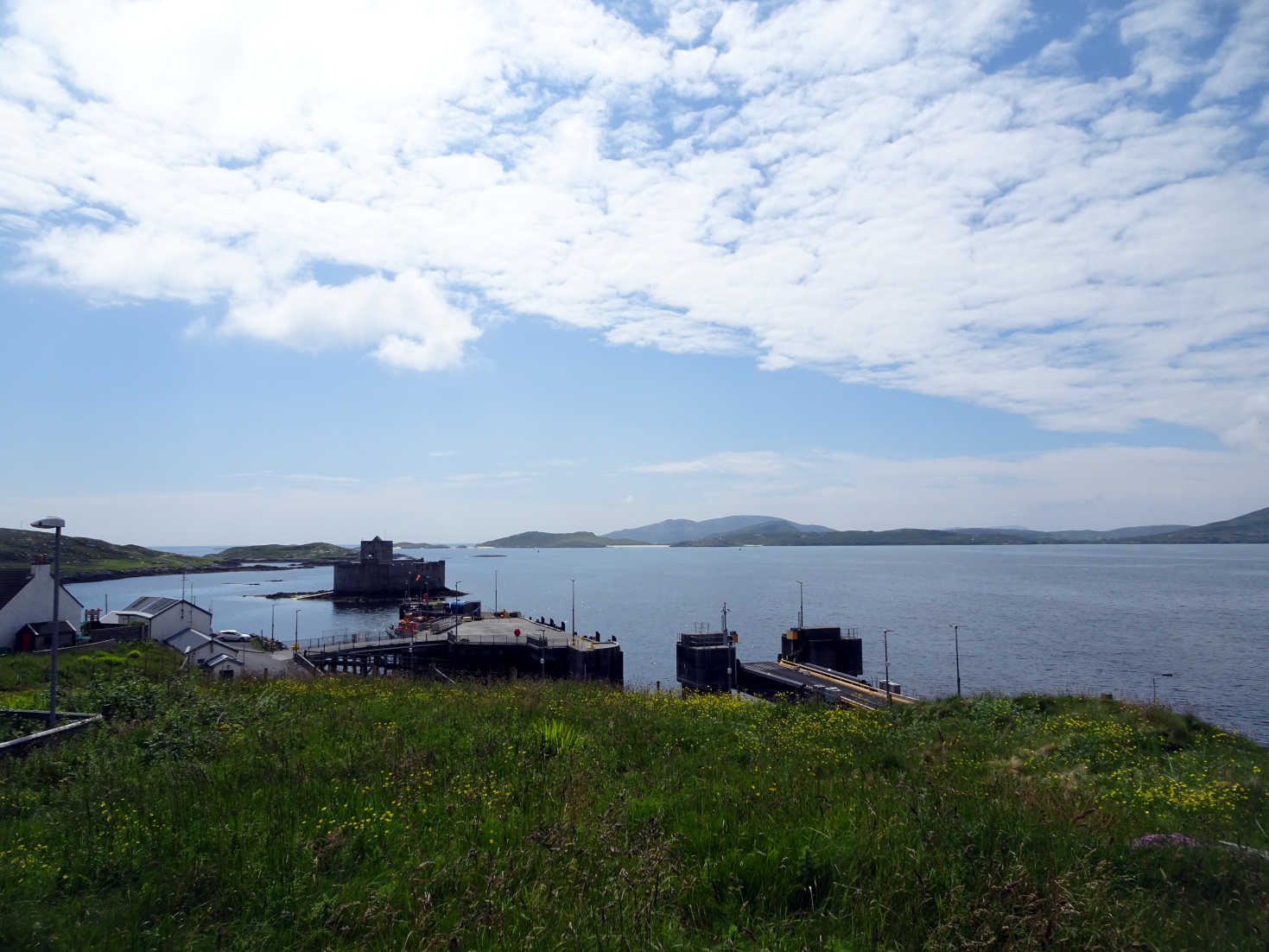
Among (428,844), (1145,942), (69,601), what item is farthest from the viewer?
(69,601)

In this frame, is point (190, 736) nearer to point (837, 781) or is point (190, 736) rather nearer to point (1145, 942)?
point (837, 781)

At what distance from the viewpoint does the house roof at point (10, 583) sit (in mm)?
41812

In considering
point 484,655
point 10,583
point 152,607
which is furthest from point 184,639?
point 484,655

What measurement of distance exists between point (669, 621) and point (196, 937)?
93120 millimetres

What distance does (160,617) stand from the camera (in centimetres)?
5272

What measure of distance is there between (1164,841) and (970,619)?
299 ft

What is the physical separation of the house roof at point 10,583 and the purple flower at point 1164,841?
5473 cm

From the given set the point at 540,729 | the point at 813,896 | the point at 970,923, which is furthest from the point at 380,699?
the point at 970,923

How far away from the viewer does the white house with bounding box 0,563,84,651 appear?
137 ft

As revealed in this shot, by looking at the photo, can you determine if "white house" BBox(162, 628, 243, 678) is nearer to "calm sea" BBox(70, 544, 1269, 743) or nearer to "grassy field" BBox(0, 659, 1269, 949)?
"calm sea" BBox(70, 544, 1269, 743)

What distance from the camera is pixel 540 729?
35.2 ft

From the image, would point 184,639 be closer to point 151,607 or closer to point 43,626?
point 151,607

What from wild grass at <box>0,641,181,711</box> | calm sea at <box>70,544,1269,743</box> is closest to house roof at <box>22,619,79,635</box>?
wild grass at <box>0,641,181,711</box>

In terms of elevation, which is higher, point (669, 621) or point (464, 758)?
point (464, 758)
